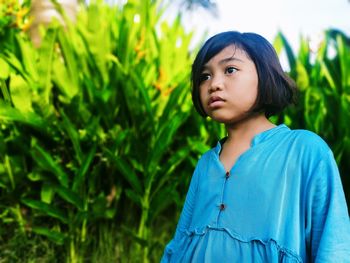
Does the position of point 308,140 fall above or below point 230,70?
below

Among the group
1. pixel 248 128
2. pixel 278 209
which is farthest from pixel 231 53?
pixel 278 209

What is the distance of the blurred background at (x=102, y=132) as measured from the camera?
7.30ft

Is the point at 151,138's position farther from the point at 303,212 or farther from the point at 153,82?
the point at 303,212

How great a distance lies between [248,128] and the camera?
3.52 ft

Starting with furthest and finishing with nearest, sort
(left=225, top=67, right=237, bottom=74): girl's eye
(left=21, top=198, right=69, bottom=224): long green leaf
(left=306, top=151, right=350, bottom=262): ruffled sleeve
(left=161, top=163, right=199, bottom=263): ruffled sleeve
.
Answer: (left=21, top=198, right=69, bottom=224): long green leaf < (left=161, top=163, right=199, bottom=263): ruffled sleeve < (left=225, top=67, right=237, bottom=74): girl's eye < (left=306, top=151, right=350, bottom=262): ruffled sleeve

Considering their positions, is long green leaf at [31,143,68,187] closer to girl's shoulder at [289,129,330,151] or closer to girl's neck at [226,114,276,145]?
girl's neck at [226,114,276,145]

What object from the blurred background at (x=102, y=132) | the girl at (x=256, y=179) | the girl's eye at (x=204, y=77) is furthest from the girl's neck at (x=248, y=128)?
the blurred background at (x=102, y=132)

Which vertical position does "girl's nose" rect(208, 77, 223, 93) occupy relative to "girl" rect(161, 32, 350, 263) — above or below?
above

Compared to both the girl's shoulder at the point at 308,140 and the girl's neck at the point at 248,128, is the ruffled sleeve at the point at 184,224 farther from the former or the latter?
the girl's shoulder at the point at 308,140

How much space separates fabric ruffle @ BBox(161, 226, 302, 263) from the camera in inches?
36.8

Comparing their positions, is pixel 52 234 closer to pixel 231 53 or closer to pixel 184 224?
pixel 184 224

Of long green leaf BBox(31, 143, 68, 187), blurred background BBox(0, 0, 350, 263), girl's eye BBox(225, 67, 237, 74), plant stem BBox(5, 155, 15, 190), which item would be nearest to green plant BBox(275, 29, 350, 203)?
blurred background BBox(0, 0, 350, 263)

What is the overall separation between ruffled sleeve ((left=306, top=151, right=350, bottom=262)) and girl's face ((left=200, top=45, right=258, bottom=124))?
0.19 m

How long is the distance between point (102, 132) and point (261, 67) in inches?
Answer: 54.1
